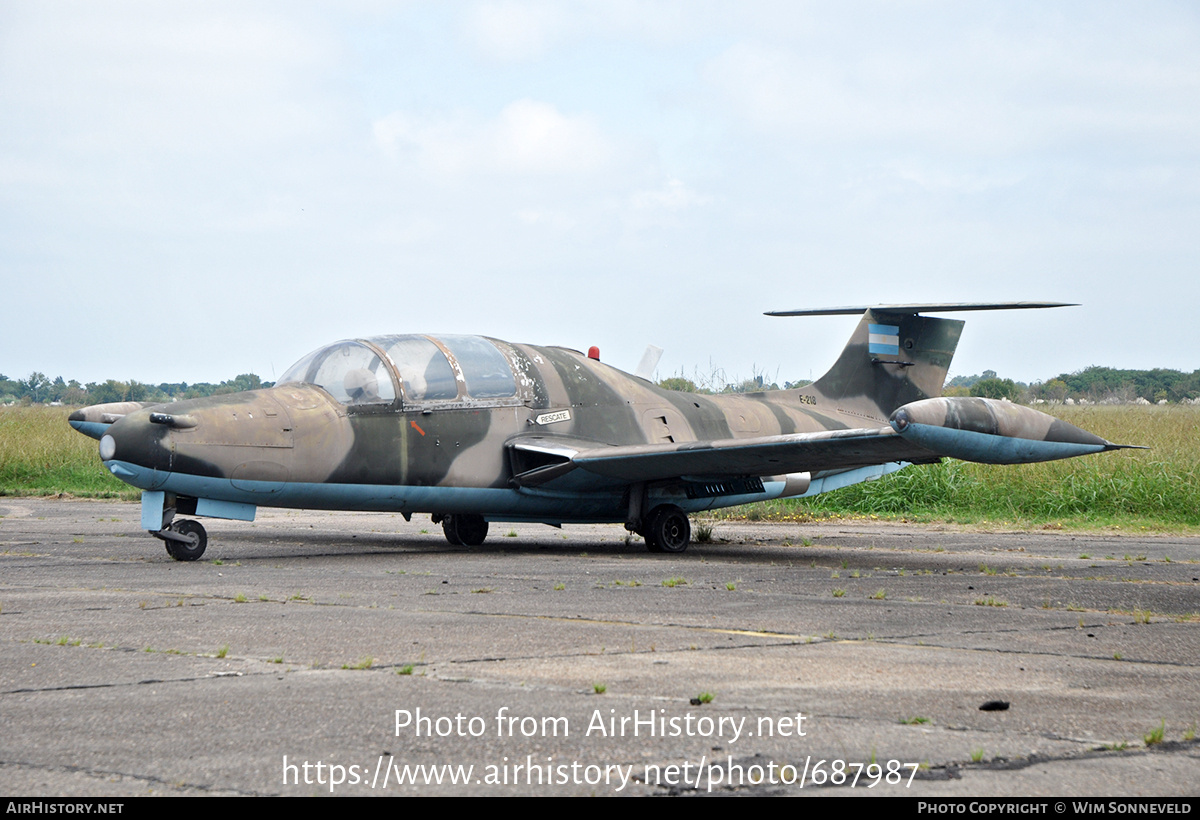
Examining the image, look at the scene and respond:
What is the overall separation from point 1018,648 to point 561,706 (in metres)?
2.87

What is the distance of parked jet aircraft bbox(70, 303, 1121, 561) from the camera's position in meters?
10.8

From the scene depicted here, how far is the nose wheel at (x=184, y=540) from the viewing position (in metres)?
11.3

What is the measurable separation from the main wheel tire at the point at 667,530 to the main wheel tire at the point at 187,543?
484 cm

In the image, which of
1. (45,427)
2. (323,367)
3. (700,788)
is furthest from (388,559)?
(45,427)

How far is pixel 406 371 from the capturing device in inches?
496

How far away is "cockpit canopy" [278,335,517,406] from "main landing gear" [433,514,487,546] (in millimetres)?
1784

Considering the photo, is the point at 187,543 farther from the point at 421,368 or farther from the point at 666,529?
the point at 666,529

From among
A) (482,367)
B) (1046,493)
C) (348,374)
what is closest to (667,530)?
(482,367)

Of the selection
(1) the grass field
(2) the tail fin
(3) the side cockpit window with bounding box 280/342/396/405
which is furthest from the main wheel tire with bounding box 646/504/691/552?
(1) the grass field

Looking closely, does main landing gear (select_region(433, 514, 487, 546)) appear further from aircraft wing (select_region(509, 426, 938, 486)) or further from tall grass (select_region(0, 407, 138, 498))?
tall grass (select_region(0, 407, 138, 498))

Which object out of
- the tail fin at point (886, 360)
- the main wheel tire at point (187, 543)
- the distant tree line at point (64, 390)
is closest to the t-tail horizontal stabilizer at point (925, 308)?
the tail fin at point (886, 360)

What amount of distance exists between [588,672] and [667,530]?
8319 millimetres

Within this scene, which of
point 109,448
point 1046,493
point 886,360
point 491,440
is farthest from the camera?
point 1046,493
